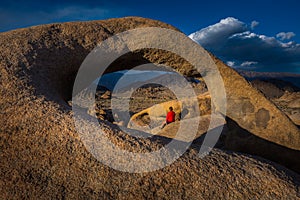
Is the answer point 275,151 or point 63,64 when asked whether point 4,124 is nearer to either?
point 63,64

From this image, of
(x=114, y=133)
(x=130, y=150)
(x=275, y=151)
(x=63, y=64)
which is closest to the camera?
(x=130, y=150)

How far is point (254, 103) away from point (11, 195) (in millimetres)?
2729

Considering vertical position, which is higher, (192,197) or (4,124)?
(4,124)

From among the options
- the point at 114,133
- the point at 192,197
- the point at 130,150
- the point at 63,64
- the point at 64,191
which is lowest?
the point at 192,197

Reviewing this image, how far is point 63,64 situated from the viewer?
2.38 m

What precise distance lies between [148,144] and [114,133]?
24 centimetres

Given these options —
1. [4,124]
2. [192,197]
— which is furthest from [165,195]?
[4,124]

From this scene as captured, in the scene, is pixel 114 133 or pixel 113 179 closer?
pixel 113 179

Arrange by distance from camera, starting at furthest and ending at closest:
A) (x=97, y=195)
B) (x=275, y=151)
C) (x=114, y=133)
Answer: (x=275, y=151), (x=114, y=133), (x=97, y=195)

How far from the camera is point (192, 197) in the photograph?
1.33 metres

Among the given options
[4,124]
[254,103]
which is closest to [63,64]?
[4,124]

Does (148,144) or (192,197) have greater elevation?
(148,144)

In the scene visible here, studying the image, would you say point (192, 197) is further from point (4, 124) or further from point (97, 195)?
point (4, 124)

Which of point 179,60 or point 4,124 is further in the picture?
point 179,60
